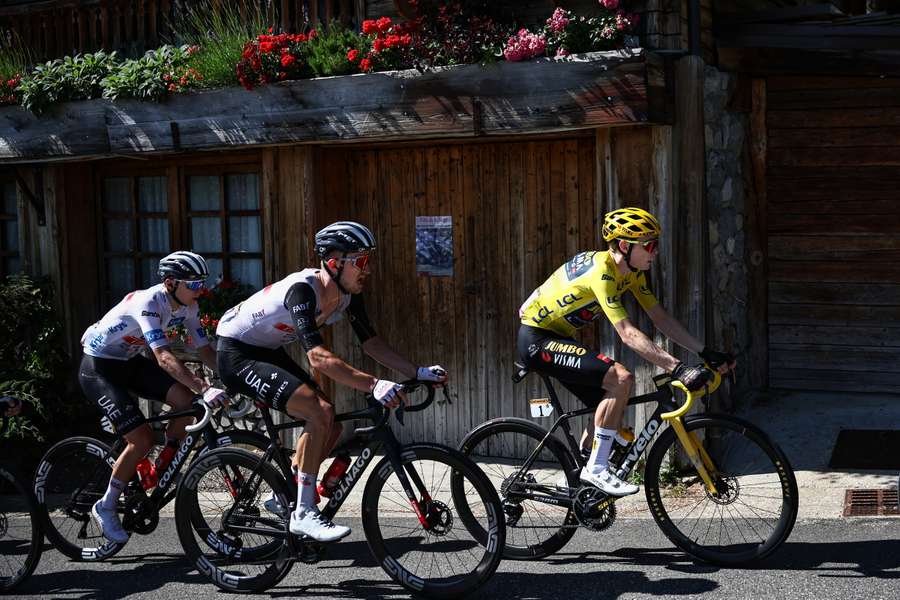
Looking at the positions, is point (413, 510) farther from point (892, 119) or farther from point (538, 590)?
point (892, 119)

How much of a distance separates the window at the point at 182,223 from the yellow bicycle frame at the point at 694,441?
505 cm

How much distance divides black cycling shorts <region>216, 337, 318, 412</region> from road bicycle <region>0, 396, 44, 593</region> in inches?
43.8

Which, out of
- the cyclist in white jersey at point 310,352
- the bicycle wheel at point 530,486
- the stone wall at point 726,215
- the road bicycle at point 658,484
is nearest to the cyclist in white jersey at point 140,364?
the cyclist in white jersey at point 310,352

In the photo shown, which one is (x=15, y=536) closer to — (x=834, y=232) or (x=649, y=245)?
(x=649, y=245)

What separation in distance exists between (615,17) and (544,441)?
327 cm

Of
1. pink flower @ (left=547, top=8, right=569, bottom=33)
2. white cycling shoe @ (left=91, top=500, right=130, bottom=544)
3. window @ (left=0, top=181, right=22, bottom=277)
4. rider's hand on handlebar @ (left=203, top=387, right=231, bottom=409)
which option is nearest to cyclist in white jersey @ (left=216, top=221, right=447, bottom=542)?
rider's hand on handlebar @ (left=203, top=387, right=231, bottom=409)

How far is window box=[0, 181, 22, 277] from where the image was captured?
11586mm

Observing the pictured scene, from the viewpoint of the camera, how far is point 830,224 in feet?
30.4

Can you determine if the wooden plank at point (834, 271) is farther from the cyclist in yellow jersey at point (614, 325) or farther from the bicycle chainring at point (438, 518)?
the bicycle chainring at point (438, 518)

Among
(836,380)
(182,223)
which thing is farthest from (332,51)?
(836,380)

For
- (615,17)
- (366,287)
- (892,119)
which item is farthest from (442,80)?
(892,119)

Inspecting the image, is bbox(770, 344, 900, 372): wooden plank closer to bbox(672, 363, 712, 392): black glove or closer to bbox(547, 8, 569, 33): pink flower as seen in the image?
bbox(547, 8, 569, 33): pink flower

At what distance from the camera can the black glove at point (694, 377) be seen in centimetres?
585

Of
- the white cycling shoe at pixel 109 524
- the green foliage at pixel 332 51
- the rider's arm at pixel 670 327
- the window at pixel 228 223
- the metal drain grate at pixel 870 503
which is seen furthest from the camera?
the window at pixel 228 223
